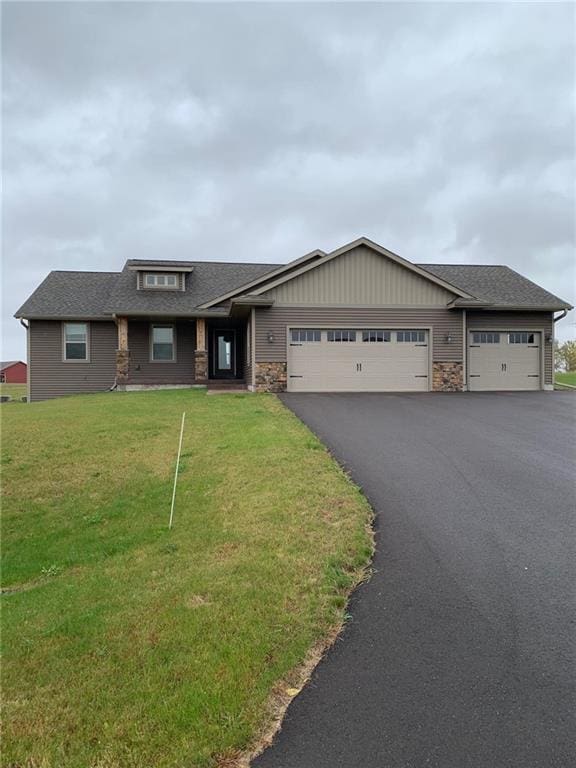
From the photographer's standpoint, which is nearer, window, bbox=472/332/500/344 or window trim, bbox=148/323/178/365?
window, bbox=472/332/500/344

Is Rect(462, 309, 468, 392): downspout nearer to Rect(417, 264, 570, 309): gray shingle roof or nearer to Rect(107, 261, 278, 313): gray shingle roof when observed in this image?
Rect(417, 264, 570, 309): gray shingle roof

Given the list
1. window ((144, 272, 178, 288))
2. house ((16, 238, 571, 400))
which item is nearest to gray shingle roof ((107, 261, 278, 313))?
house ((16, 238, 571, 400))

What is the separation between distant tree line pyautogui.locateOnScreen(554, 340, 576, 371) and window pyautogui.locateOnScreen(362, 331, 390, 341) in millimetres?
30272

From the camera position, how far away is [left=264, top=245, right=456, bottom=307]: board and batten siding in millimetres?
16969

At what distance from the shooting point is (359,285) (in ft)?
56.4

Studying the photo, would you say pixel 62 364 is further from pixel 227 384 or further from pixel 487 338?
pixel 487 338

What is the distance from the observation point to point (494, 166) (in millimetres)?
27562

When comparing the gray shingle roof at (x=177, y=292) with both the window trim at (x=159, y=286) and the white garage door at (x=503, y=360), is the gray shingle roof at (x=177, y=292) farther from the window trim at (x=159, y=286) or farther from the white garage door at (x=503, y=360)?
the white garage door at (x=503, y=360)

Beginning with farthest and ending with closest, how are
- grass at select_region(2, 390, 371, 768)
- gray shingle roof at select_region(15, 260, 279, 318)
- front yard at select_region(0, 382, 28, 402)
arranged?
front yard at select_region(0, 382, 28, 402), gray shingle roof at select_region(15, 260, 279, 318), grass at select_region(2, 390, 371, 768)

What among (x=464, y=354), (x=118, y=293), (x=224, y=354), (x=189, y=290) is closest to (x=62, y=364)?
(x=118, y=293)

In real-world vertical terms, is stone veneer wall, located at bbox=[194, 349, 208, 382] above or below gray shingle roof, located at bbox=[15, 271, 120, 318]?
below

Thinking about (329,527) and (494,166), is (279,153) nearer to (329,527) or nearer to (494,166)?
(494,166)

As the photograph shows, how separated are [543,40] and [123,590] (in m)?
16.9

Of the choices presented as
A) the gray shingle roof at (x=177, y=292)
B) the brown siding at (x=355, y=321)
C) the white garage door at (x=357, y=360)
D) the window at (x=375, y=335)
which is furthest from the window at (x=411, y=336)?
the gray shingle roof at (x=177, y=292)
